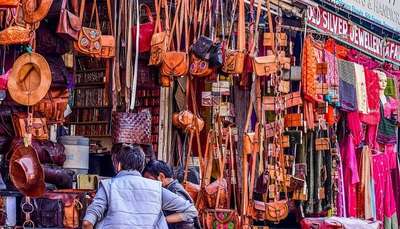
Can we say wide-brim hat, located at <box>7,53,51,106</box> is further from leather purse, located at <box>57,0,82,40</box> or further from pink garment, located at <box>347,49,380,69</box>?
pink garment, located at <box>347,49,380,69</box>

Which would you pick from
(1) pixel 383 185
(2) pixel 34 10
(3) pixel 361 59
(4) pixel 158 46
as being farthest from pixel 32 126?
(1) pixel 383 185

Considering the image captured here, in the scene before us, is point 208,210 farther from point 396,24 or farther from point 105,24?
point 396,24

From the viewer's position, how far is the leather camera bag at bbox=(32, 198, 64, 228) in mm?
6637

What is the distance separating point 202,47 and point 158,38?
0.38 m

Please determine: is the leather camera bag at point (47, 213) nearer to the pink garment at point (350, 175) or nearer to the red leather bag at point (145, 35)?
the red leather bag at point (145, 35)

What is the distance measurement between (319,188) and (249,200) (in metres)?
1.46

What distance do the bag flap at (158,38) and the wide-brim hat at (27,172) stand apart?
154 centimetres

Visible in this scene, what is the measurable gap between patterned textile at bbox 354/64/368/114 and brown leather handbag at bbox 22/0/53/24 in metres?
5.01

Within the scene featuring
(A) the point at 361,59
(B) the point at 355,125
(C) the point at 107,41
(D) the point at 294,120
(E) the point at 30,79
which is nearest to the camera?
(E) the point at 30,79

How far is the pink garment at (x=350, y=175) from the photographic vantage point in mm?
10562

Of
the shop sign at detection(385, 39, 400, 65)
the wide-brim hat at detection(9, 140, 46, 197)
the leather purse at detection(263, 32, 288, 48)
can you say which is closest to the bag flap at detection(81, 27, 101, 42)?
the wide-brim hat at detection(9, 140, 46, 197)

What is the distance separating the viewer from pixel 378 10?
36.2ft

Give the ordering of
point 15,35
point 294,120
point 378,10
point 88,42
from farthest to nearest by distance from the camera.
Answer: point 378,10, point 294,120, point 88,42, point 15,35

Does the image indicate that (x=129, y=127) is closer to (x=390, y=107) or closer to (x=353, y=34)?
(x=353, y=34)
